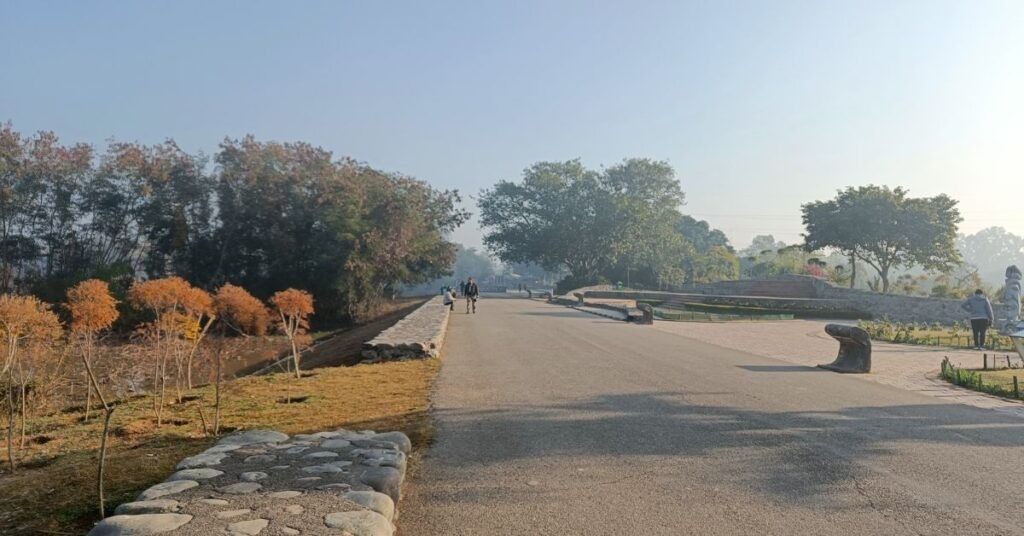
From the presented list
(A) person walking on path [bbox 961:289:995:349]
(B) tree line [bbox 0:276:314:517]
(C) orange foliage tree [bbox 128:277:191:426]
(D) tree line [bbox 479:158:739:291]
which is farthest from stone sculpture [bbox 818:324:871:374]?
(D) tree line [bbox 479:158:739:291]

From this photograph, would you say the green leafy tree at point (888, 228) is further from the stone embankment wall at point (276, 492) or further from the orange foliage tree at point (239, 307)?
the stone embankment wall at point (276, 492)

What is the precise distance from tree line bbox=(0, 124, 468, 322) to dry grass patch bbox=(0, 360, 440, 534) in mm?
21675

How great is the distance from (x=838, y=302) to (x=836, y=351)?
17.0 m

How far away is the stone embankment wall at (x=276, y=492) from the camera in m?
3.25

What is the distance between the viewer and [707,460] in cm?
509

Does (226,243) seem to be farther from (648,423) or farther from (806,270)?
(806,270)

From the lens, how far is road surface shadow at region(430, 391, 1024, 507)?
15.9 ft

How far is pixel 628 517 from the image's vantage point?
3.90 metres

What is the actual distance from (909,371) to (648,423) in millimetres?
7200

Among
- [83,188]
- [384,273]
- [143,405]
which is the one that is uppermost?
[83,188]

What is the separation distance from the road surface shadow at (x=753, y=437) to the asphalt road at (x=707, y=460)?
0.02 metres

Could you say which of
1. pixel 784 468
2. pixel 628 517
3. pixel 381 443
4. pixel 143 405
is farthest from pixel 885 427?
pixel 143 405

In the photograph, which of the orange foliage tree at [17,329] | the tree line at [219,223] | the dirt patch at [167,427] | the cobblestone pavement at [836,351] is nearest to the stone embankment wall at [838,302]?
the cobblestone pavement at [836,351]

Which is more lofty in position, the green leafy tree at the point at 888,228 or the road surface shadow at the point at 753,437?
the green leafy tree at the point at 888,228
